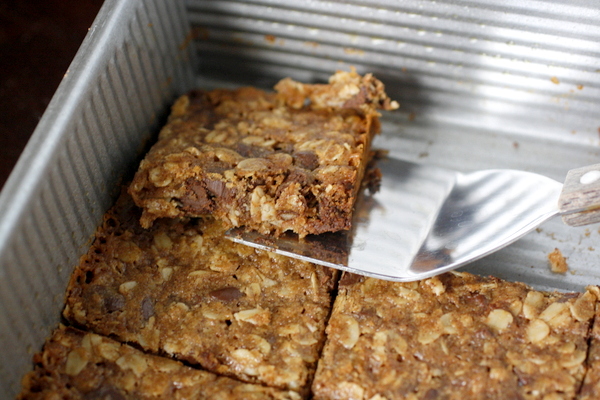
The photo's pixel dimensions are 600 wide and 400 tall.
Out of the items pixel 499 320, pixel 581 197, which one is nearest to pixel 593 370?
pixel 499 320

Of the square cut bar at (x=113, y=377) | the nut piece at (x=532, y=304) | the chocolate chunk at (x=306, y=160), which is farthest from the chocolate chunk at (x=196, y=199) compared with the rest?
the nut piece at (x=532, y=304)

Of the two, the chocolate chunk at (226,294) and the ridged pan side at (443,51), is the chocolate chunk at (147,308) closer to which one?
the chocolate chunk at (226,294)

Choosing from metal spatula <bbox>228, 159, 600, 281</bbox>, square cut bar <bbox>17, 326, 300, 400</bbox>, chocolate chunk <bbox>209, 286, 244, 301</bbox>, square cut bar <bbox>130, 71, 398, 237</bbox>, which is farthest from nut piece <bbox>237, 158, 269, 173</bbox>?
square cut bar <bbox>17, 326, 300, 400</bbox>

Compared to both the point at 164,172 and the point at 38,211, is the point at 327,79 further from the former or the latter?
the point at 38,211

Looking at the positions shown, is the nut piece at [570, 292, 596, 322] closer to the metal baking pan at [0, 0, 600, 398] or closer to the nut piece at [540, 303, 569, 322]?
the nut piece at [540, 303, 569, 322]

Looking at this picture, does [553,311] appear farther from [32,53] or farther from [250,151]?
[32,53]

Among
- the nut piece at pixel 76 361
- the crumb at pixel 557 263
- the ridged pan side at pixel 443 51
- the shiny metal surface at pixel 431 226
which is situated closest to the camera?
the nut piece at pixel 76 361

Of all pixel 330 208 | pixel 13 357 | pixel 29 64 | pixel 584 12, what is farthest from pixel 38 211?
pixel 584 12
